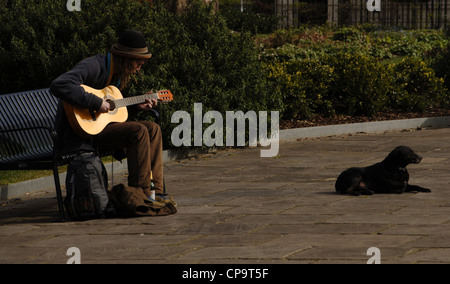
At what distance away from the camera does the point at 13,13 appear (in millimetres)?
11875

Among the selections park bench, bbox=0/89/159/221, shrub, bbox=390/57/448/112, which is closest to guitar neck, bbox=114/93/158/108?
park bench, bbox=0/89/159/221

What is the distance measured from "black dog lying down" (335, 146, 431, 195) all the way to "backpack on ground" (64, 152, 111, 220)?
7.86 ft

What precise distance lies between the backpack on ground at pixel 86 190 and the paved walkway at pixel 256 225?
0.42 ft

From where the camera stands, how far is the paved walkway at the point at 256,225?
5629 millimetres

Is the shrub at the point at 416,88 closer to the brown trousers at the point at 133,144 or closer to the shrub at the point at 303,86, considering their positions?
the shrub at the point at 303,86

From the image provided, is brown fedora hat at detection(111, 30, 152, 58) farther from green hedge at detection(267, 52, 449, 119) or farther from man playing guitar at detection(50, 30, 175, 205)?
green hedge at detection(267, 52, 449, 119)

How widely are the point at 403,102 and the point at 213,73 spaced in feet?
14.4

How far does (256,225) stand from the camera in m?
6.66

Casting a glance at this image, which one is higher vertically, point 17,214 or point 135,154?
point 135,154

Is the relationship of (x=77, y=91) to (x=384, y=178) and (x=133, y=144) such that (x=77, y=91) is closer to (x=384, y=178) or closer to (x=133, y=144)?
(x=133, y=144)

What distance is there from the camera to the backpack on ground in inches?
277
